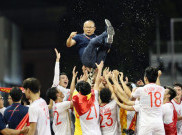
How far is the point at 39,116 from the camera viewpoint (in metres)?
7.07

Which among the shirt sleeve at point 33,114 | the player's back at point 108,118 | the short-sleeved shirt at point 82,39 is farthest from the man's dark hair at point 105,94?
the shirt sleeve at point 33,114

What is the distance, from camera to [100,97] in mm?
8648

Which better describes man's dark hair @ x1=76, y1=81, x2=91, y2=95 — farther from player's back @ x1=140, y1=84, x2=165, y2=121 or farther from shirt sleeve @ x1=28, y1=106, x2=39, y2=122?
shirt sleeve @ x1=28, y1=106, x2=39, y2=122

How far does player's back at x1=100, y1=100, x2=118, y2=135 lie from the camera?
340 inches

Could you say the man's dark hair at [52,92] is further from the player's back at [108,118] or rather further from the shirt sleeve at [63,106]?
the player's back at [108,118]

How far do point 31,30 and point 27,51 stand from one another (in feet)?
4.50

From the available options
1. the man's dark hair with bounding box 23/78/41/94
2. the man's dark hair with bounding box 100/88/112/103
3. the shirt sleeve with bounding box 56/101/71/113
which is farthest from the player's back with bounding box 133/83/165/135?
the man's dark hair with bounding box 23/78/41/94

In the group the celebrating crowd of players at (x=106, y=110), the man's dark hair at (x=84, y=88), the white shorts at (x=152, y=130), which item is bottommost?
the white shorts at (x=152, y=130)

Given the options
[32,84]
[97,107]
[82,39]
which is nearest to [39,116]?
[32,84]

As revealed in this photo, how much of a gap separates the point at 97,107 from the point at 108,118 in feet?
1.22

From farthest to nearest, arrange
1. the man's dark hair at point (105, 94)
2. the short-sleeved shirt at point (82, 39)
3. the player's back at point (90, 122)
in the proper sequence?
1. the short-sleeved shirt at point (82, 39)
2. the man's dark hair at point (105, 94)
3. the player's back at point (90, 122)

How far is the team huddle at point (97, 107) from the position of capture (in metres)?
7.19

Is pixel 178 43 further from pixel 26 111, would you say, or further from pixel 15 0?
pixel 26 111

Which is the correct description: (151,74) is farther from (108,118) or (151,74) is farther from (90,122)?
(90,122)
